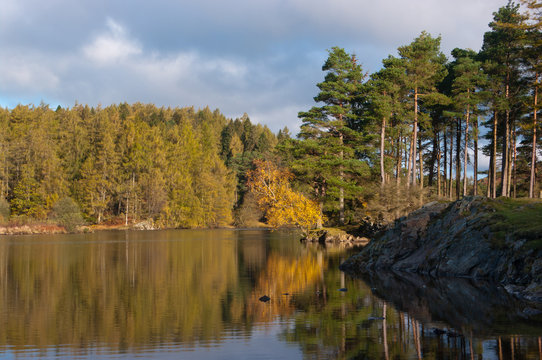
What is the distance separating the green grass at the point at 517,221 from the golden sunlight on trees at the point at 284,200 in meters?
26.1

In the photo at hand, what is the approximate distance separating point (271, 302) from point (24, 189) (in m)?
80.5

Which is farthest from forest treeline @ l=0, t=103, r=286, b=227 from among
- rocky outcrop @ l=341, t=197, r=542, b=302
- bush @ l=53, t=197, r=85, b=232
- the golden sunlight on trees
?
rocky outcrop @ l=341, t=197, r=542, b=302

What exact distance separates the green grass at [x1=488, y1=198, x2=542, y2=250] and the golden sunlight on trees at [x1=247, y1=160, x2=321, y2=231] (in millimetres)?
26140

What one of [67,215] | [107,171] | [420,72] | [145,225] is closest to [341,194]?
[420,72]

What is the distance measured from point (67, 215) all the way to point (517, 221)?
2680 inches

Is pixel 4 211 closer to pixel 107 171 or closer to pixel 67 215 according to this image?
pixel 67 215

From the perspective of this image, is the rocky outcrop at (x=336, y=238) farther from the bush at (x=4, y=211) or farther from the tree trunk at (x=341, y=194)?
the bush at (x=4, y=211)

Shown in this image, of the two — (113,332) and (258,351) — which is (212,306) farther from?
(258,351)

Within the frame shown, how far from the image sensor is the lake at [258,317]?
1109cm

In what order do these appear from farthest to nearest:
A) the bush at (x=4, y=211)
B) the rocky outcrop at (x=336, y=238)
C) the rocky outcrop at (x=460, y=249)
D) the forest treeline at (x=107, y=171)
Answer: the forest treeline at (x=107, y=171), the bush at (x=4, y=211), the rocky outcrop at (x=336, y=238), the rocky outcrop at (x=460, y=249)

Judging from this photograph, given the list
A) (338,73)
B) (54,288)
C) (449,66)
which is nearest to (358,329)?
(54,288)

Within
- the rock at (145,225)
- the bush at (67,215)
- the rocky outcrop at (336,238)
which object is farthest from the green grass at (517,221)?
the rock at (145,225)

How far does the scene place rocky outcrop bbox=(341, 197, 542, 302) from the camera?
1880 cm

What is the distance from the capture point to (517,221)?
70.3 feet
